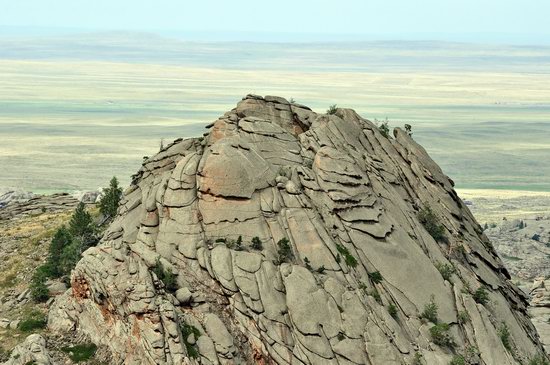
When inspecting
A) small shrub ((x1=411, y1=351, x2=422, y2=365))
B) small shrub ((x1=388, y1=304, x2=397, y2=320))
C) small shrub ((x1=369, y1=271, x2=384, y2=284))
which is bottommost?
small shrub ((x1=411, y1=351, x2=422, y2=365))

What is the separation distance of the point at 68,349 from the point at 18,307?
9.49 m

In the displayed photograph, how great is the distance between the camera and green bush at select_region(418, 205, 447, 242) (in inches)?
1897

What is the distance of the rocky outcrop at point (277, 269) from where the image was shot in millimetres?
38156

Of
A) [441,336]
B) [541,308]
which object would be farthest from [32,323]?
[541,308]

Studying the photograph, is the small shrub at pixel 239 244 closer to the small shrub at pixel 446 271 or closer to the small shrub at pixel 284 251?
the small shrub at pixel 284 251

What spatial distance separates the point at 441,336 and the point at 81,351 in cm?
1719

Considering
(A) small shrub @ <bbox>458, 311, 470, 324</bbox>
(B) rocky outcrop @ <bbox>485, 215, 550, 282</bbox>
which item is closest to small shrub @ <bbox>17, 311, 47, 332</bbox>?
(A) small shrub @ <bbox>458, 311, 470, 324</bbox>

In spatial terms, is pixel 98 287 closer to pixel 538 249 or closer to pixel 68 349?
pixel 68 349

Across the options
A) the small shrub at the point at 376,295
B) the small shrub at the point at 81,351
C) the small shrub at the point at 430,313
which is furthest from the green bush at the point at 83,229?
the small shrub at the point at 430,313

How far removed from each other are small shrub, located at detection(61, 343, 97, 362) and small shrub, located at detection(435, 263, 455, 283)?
58.9ft

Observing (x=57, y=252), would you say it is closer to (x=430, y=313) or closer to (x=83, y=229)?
(x=83, y=229)

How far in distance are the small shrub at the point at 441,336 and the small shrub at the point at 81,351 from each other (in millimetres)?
16189

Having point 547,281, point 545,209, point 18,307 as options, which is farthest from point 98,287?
point 545,209

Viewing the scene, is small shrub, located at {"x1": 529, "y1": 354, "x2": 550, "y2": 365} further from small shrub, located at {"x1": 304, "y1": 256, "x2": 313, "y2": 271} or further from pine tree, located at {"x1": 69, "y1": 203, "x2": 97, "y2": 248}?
pine tree, located at {"x1": 69, "y1": 203, "x2": 97, "y2": 248}
